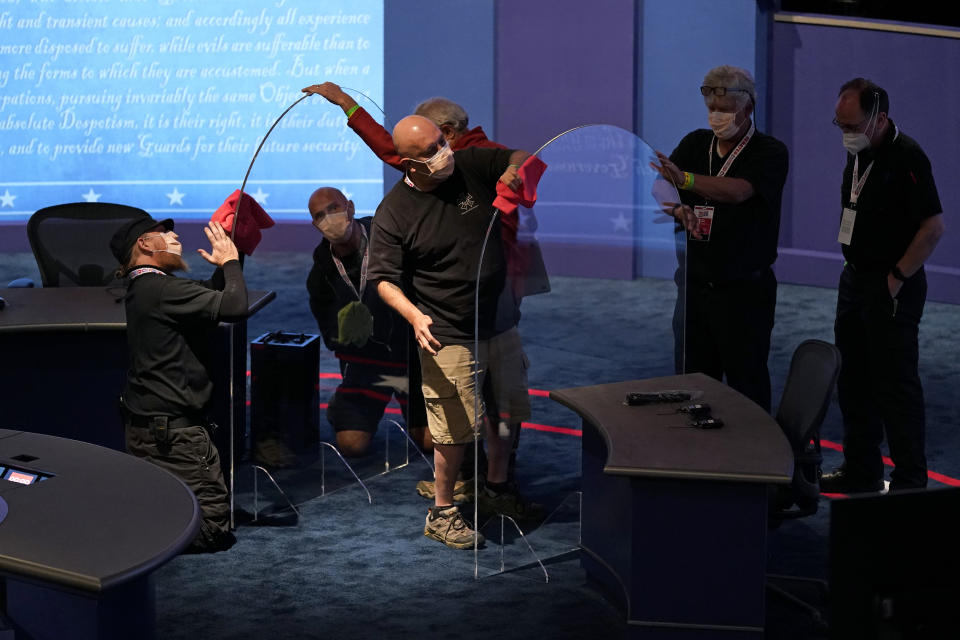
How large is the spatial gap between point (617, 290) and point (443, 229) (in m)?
3.22

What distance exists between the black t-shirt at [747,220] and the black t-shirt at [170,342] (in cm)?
164

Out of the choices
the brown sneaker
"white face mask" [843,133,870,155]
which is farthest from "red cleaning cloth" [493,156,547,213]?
the brown sneaker

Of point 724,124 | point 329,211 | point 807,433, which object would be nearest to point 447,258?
point 329,211

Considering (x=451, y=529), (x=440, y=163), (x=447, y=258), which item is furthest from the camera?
(x=451, y=529)

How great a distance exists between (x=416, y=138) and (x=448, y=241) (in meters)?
0.35

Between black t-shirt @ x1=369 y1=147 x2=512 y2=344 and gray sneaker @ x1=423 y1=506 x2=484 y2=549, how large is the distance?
596 mm

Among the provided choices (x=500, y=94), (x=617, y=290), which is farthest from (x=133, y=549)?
(x=500, y=94)

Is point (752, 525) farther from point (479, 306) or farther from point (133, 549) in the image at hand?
point (133, 549)

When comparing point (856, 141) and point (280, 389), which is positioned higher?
point (856, 141)

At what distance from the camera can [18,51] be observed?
9.38 metres

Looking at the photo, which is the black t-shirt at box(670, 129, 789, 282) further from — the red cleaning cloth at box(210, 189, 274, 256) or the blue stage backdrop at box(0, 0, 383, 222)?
the blue stage backdrop at box(0, 0, 383, 222)

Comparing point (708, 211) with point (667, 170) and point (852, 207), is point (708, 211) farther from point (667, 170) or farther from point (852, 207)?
point (852, 207)

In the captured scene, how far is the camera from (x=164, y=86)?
9.35m

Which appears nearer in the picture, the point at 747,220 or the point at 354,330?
the point at 747,220
